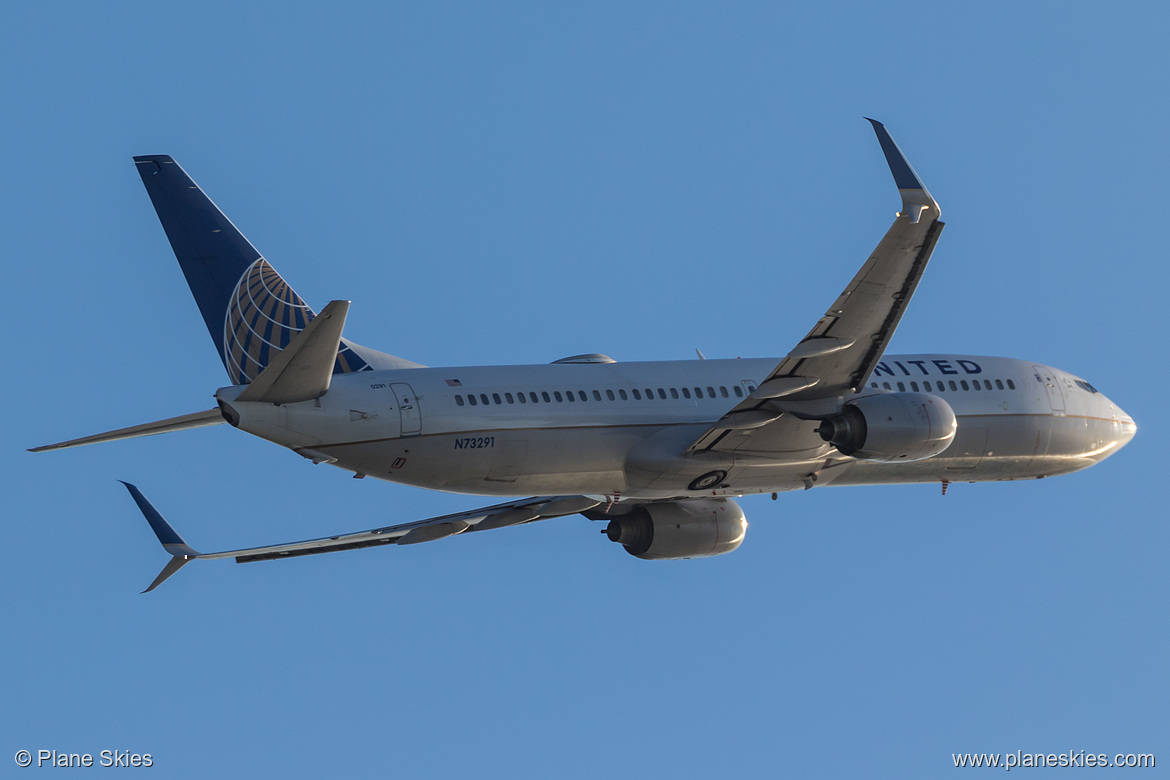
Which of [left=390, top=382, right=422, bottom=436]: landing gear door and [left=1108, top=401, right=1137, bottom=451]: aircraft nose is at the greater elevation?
[left=1108, top=401, right=1137, bottom=451]: aircraft nose

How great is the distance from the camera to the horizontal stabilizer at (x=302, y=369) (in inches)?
1247

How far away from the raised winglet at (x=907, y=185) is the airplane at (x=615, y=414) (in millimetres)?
39

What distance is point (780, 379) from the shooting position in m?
35.7

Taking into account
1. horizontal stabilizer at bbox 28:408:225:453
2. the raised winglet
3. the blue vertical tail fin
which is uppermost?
the blue vertical tail fin

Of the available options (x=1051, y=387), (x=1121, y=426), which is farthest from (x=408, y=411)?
(x=1121, y=426)

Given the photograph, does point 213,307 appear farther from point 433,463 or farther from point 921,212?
point 921,212

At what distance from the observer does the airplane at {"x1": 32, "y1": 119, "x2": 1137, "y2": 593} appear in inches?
1326

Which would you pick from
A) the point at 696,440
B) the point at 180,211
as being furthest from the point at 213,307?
the point at 696,440

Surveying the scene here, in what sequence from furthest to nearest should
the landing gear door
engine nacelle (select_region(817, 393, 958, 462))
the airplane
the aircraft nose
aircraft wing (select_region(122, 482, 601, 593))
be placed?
the aircraft nose → aircraft wing (select_region(122, 482, 601, 593)) → engine nacelle (select_region(817, 393, 958, 462)) → the landing gear door → the airplane

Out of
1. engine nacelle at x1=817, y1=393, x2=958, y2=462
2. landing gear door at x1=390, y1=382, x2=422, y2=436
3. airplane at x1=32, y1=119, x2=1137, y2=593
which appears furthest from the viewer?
engine nacelle at x1=817, y1=393, x2=958, y2=462

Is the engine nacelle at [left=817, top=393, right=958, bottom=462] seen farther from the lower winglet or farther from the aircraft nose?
the lower winglet

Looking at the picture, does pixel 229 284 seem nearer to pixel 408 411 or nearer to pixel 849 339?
pixel 408 411

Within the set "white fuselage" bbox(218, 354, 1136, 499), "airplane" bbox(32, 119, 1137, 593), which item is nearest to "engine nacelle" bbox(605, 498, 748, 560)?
"airplane" bbox(32, 119, 1137, 593)

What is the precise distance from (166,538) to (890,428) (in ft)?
52.5
